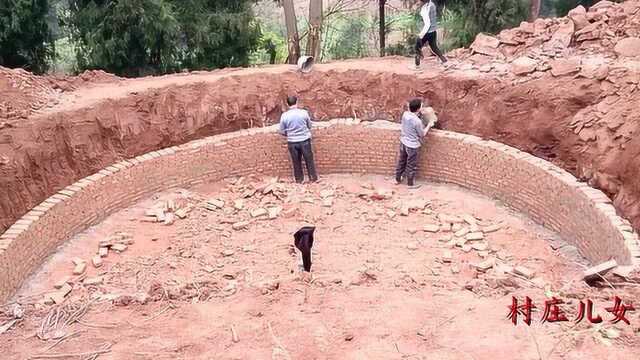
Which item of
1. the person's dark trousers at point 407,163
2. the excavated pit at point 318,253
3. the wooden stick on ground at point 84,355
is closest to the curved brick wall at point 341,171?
the excavated pit at point 318,253

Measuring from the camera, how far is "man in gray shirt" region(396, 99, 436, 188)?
Result: 878 centimetres

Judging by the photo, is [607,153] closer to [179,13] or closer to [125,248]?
[125,248]

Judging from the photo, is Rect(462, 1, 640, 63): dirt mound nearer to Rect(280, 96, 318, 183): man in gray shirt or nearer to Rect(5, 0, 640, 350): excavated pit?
Rect(5, 0, 640, 350): excavated pit

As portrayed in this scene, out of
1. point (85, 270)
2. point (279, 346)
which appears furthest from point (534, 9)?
point (279, 346)

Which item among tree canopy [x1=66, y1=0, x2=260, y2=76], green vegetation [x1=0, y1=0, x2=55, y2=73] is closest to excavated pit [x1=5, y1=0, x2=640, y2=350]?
tree canopy [x1=66, y1=0, x2=260, y2=76]

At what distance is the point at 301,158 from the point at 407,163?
1603 millimetres

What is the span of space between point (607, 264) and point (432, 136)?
3744 mm

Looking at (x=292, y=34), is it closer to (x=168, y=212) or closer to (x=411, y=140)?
(x=411, y=140)

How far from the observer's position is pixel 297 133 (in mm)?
9125

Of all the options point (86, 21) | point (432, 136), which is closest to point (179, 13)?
point (86, 21)

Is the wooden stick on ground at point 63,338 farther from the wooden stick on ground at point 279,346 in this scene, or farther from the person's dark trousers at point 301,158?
the person's dark trousers at point 301,158

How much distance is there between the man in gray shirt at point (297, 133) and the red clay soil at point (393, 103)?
1.53 meters

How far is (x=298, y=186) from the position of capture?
952 centimetres

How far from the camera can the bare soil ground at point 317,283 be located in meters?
5.17
